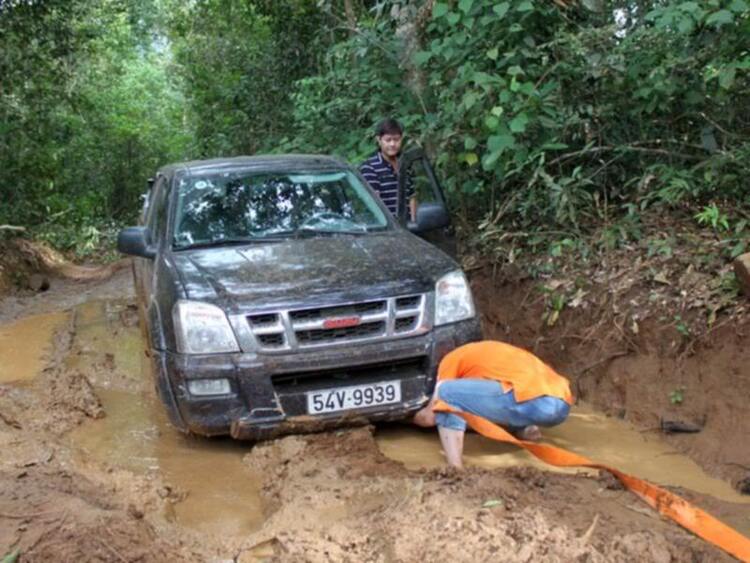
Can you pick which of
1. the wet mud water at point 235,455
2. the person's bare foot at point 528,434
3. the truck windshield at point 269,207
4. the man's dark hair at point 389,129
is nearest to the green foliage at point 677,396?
the wet mud water at point 235,455

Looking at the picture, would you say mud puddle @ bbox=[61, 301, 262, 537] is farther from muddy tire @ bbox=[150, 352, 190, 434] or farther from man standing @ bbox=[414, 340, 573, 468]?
man standing @ bbox=[414, 340, 573, 468]

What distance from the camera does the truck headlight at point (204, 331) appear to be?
4590 mm

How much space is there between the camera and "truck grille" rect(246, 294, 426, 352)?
462 centimetres

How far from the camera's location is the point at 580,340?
612 centimetres

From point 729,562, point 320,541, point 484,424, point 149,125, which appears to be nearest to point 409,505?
point 320,541

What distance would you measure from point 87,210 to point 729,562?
16.2m

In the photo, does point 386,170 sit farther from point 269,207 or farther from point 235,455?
point 235,455

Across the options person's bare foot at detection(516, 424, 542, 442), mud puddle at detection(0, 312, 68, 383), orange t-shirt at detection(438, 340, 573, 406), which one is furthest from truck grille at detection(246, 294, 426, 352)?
mud puddle at detection(0, 312, 68, 383)

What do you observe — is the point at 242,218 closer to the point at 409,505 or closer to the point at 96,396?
the point at 96,396

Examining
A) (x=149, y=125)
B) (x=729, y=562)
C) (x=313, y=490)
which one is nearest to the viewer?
(x=729, y=562)

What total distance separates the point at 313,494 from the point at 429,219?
97.1 inches

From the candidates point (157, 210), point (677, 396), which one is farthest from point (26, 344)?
point (677, 396)

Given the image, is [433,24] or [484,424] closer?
[484,424]

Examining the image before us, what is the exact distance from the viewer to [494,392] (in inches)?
175
